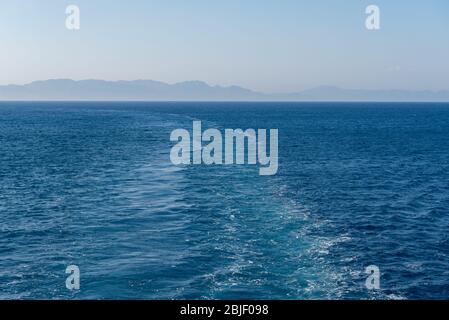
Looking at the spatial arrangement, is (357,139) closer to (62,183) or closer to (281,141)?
→ (281,141)

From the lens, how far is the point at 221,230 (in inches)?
1412

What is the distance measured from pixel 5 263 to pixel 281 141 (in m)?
88.2

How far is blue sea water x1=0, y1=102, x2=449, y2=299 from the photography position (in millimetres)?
25703

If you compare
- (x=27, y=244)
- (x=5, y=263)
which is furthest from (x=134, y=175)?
(x=5, y=263)

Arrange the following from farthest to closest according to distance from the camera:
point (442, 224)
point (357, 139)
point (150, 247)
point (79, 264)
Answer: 1. point (357, 139)
2. point (442, 224)
3. point (150, 247)
4. point (79, 264)

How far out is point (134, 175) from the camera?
60.9 meters

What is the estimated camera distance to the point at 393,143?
361ft

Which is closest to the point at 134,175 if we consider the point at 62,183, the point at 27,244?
the point at 62,183

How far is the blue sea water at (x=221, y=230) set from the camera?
25.7m
